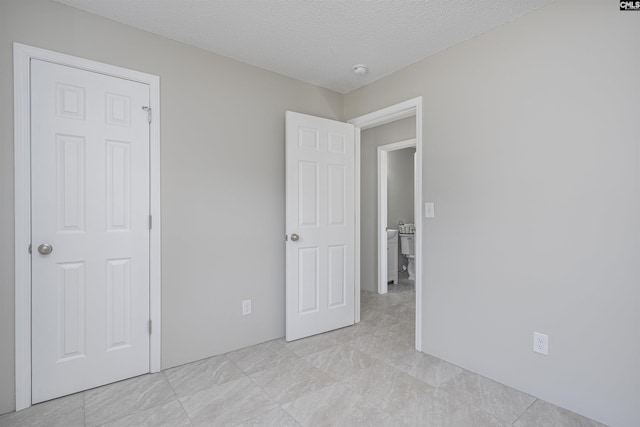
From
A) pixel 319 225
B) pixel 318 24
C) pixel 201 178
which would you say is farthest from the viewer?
pixel 319 225

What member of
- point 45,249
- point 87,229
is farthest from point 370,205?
point 45,249

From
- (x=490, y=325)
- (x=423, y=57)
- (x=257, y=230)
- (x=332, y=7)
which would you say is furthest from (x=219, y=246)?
(x=423, y=57)

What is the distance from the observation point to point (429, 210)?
260 centimetres

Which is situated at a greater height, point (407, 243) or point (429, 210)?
point (429, 210)

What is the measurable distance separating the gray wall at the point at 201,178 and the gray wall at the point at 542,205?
4.47 ft

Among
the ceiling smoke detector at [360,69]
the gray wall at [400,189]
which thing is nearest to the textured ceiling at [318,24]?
the ceiling smoke detector at [360,69]

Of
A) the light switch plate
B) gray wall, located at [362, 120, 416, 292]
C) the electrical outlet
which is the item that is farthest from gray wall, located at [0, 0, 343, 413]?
the electrical outlet

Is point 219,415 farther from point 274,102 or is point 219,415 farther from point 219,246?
point 274,102

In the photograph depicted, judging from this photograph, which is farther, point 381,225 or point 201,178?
point 381,225

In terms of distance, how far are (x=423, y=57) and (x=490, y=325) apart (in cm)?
211

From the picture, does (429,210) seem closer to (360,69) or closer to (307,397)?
(360,69)

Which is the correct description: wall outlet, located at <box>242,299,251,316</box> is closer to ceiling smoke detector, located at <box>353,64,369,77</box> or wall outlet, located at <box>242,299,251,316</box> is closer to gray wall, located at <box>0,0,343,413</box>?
gray wall, located at <box>0,0,343,413</box>

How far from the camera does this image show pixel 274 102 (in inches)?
116

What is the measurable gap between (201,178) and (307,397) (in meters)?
1.72
